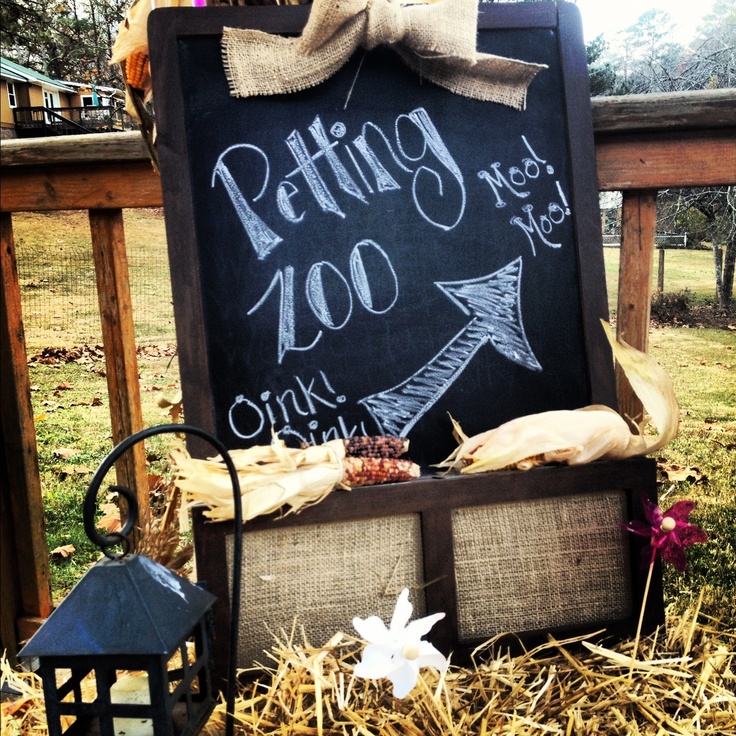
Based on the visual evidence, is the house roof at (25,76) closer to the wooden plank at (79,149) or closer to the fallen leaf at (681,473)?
the wooden plank at (79,149)

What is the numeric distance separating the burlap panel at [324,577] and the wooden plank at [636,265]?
2.38 feet

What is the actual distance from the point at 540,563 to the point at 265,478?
554 millimetres

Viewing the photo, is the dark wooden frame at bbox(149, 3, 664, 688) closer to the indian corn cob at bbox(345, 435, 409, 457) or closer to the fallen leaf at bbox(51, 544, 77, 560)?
the indian corn cob at bbox(345, 435, 409, 457)

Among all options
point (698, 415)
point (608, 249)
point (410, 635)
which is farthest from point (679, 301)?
point (410, 635)

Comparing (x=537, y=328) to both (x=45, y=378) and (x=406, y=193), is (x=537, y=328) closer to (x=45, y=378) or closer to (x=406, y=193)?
(x=406, y=193)

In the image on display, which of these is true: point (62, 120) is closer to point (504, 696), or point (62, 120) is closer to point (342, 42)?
point (342, 42)

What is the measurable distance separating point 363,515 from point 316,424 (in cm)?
24

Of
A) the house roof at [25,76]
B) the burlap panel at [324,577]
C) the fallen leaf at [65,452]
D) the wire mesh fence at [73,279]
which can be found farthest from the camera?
the wire mesh fence at [73,279]

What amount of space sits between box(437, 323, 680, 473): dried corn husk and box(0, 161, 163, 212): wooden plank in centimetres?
102

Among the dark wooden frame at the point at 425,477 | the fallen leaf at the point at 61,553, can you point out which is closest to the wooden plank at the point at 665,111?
the dark wooden frame at the point at 425,477

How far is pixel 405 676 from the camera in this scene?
3.75ft

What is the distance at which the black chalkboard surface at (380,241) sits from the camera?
145 centimetres

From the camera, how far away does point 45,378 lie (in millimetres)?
3900

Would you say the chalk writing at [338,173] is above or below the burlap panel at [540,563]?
above
